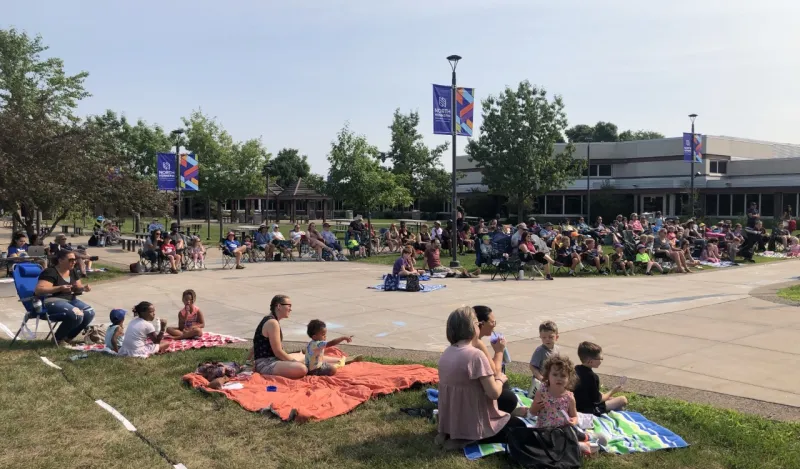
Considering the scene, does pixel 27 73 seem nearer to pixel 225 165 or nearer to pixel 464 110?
pixel 225 165

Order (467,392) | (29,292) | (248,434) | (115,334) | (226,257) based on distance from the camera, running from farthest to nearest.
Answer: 1. (226,257)
2. (29,292)
3. (115,334)
4. (248,434)
5. (467,392)

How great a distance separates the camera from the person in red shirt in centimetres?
1795

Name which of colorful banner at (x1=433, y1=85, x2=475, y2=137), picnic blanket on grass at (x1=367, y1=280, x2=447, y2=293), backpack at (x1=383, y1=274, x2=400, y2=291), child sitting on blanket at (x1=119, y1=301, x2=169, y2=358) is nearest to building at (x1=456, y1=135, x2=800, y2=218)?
colorful banner at (x1=433, y1=85, x2=475, y2=137)

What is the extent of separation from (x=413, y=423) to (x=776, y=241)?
24356 millimetres

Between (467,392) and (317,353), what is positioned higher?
(467,392)

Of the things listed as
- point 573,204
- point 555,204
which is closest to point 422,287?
point 573,204

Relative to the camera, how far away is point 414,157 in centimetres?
5006

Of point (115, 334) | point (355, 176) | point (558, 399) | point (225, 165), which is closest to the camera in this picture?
point (558, 399)

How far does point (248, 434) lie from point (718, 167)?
54.5 metres

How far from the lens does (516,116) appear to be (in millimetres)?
43344

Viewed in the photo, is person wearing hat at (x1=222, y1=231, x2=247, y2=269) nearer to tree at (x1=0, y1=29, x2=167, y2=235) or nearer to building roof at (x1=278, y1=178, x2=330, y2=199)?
tree at (x1=0, y1=29, x2=167, y2=235)

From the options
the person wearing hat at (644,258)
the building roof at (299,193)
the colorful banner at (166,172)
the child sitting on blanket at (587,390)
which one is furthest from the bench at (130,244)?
the building roof at (299,193)

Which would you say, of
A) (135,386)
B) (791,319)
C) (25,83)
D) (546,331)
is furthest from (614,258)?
(25,83)

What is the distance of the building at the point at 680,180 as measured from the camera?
45406 mm
